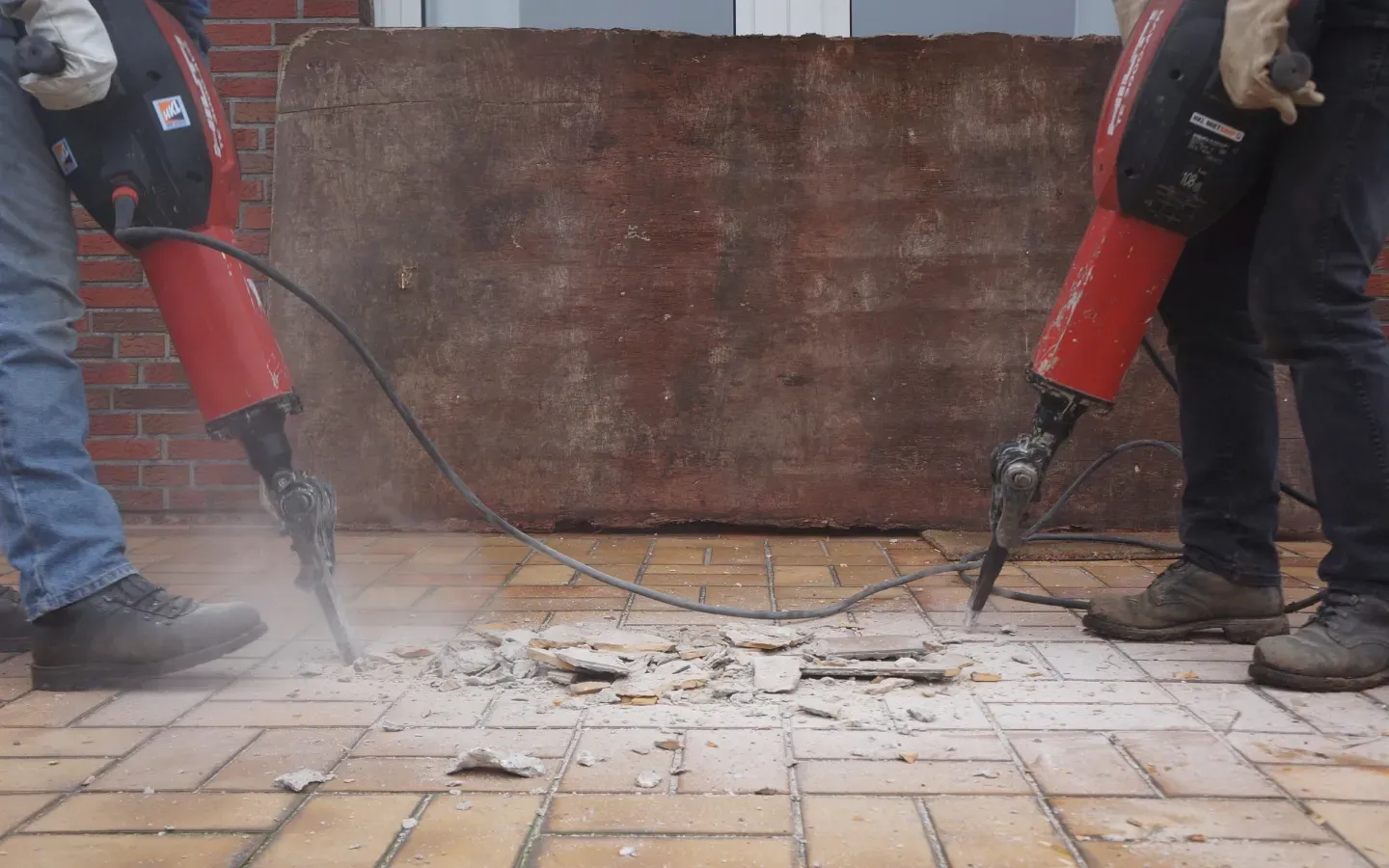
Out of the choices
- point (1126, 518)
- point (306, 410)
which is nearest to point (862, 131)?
Result: point (1126, 518)

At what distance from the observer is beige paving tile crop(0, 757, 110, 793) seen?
4.46ft

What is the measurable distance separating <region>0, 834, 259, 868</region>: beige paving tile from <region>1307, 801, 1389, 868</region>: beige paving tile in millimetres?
1191

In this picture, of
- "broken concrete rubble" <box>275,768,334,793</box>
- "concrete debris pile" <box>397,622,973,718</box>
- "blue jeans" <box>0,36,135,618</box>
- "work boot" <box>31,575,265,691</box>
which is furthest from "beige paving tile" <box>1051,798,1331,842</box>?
"blue jeans" <box>0,36,135,618</box>

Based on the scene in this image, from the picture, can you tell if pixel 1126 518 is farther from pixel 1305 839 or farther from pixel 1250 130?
pixel 1305 839

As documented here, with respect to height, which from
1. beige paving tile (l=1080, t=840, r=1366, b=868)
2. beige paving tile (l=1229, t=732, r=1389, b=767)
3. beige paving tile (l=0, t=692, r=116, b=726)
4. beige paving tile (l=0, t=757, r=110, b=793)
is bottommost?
beige paving tile (l=0, t=692, r=116, b=726)

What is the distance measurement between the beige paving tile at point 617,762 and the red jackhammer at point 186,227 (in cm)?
60

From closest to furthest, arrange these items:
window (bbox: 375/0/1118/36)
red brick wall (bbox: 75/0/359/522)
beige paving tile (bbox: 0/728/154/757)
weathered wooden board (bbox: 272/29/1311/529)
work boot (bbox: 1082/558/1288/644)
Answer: beige paving tile (bbox: 0/728/154/757)
work boot (bbox: 1082/558/1288/644)
weathered wooden board (bbox: 272/29/1311/529)
red brick wall (bbox: 75/0/359/522)
window (bbox: 375/0/1118/36)

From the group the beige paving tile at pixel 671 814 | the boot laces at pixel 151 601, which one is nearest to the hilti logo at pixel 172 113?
the boot laces at pixel 151 601

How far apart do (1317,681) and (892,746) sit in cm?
73

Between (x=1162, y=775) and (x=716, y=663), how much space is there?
0.73 meters

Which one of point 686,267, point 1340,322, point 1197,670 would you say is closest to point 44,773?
point 1197,670

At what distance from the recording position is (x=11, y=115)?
1762mm

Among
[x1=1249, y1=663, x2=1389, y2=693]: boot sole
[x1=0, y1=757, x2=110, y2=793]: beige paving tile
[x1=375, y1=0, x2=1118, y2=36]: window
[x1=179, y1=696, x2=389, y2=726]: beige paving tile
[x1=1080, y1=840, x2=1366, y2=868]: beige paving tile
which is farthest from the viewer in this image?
[x1=375, y1=0, x2=1118, y2=36]: window

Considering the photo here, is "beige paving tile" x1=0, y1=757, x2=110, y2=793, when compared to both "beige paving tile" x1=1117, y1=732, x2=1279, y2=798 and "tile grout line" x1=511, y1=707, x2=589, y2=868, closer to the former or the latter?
"tile grout line" x1=511, y1=707, x2=589, y2=868
